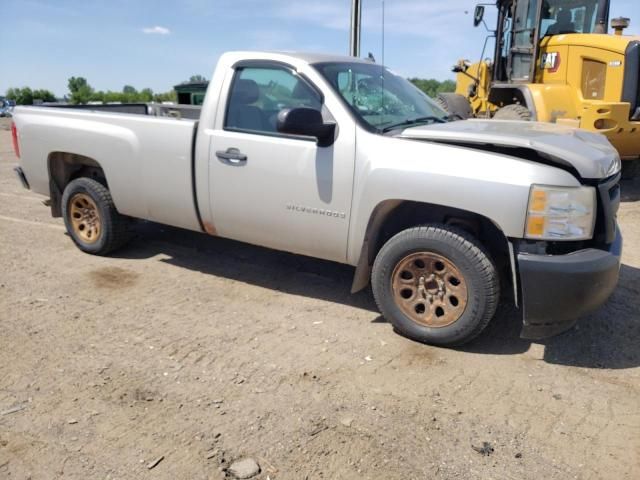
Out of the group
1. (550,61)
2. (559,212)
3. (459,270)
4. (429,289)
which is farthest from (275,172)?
(550,61)

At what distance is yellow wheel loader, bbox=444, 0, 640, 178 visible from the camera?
8297mm

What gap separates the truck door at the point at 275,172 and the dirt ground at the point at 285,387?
2.00 feet

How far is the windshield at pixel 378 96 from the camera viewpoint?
428cm

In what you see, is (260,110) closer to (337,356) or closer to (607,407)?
(337,356)

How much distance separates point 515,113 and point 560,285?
608cm

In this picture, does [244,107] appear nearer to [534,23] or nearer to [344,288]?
[344,288]

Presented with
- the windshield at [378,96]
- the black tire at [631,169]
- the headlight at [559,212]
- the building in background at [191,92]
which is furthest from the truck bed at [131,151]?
the black tire at [631,169]

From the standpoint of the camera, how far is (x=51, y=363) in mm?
3648

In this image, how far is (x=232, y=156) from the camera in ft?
14.8

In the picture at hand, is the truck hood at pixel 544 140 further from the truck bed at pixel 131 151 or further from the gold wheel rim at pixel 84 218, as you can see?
the gold wheel rim at pixel 84 218

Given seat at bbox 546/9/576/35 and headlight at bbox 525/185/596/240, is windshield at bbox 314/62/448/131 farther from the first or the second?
seat at bbox 546/9/576/35

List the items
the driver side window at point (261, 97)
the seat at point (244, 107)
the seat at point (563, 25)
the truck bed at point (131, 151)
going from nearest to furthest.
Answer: the driver side window at point (261, 97), the seat at point (244, 107), the truck bed at point (131, 151), the seat at point (563, 25)

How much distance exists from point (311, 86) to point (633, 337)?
114 inches

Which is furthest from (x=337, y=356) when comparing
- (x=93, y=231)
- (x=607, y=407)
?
(x=93, y=231)
